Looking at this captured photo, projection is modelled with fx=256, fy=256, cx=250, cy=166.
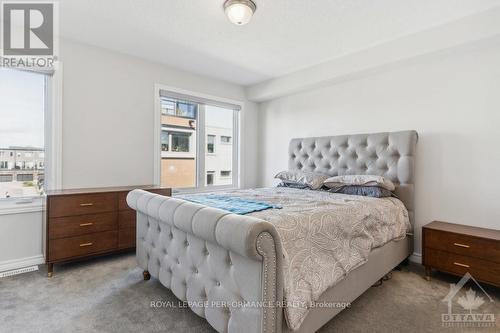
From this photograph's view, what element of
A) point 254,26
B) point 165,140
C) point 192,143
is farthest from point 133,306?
point 254,26

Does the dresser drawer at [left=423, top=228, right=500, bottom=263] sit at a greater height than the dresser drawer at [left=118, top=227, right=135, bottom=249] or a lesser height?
greater

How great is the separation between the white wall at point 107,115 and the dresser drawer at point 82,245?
0.67 metres

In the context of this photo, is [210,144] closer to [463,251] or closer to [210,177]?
[210,177]

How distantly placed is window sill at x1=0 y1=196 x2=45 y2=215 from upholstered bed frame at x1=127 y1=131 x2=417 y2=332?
1.27 meters

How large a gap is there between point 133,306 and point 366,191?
2.43 meters

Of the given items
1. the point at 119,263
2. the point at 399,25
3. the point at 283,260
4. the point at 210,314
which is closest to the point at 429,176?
the point at 399,25

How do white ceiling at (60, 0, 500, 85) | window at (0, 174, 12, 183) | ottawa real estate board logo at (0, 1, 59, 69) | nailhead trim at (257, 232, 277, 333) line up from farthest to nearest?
1. window at (0, 174, 12, 183)
2. ottawa real estate board logo at (0, 1, 59, 69)
3. white ceiling at (60, 0, 500, 85)
4. nailhead trim at (257, 232, 277, 333)

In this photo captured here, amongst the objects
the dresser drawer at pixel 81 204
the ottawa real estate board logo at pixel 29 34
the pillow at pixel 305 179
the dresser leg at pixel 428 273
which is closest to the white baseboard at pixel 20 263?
the dresser drawer at pixel 81 204

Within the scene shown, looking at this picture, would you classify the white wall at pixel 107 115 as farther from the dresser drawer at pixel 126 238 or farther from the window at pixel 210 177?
the window at pixel 210 177

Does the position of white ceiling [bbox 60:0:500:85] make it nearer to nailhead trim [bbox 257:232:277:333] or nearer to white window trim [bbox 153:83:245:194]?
white window trim [bbox 153:83:245:194]

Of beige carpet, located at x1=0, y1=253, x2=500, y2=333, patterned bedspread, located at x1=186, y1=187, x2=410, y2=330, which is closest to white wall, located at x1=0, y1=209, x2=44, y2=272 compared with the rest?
beige carpet, located at x1=0, y1=253, x2=500, y2=333

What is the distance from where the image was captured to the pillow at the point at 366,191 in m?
2.68

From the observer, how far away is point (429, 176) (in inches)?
111

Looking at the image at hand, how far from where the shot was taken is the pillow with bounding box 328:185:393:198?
8.78 ft
